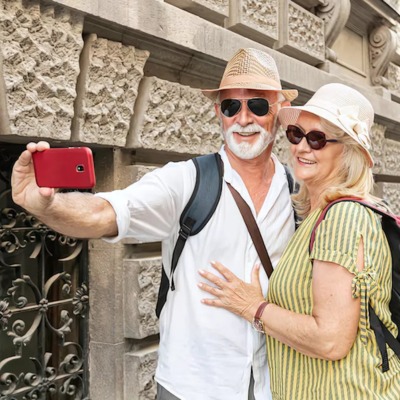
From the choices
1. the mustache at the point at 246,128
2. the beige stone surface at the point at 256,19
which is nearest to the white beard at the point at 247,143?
the mustache at the point at 246,128

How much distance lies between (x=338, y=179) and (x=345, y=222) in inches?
9.5

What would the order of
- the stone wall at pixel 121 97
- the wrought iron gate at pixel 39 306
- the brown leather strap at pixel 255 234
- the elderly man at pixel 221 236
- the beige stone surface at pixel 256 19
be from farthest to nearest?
the beige stone surface at pixel 256 19
the wrought iron gate at pixel 39 306
the stone wall at pixel 121 97
the brown leather strap at pixel 255 234
the elderly man at pixel 221 236

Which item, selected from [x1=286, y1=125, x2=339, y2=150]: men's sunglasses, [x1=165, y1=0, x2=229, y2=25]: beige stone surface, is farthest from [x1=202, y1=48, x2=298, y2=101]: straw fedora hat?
[x1=165, y1=0, x2=229, y2=25]: beige stone surface

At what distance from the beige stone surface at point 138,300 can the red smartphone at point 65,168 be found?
1.79m

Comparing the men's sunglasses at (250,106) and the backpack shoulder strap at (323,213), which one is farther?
the men's sunglasses at (250,106)

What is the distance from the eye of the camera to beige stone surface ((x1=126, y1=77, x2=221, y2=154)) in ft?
10.3

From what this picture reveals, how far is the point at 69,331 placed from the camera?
305cm

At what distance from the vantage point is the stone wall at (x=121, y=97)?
2508mm

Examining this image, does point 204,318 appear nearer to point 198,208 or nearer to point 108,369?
point 198,208

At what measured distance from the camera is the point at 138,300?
3096 mm

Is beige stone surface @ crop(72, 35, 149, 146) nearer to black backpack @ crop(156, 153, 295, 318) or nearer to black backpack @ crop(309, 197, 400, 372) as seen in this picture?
black backpack @ crop(156, 153, 295, 318)

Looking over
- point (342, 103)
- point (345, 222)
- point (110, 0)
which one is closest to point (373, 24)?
point (110, 0)

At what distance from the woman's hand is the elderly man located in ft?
0.14

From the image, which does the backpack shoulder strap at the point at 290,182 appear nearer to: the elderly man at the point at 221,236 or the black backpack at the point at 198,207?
the elderly man at the point at 221,236
